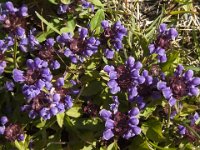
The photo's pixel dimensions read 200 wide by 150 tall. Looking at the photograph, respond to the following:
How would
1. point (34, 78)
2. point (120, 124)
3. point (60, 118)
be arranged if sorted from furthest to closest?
point (60, 118), point (120, 124), point (34, 78)

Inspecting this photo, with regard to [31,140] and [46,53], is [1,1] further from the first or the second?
[31,140]

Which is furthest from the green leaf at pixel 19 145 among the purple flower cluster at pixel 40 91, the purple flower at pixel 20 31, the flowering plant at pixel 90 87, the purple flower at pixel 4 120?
the purple flower at pixel 20 31

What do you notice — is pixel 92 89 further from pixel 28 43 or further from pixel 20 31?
pixel 20 31

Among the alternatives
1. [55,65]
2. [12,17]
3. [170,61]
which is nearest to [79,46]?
[55,65]

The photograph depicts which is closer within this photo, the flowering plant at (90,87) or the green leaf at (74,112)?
the flowering plant at (90,87)

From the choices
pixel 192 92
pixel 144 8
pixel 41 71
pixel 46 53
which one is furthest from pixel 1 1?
pixel 192 92

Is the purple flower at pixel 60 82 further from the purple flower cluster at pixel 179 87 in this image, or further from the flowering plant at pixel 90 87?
the purple flower cluster at pixel 179 87
